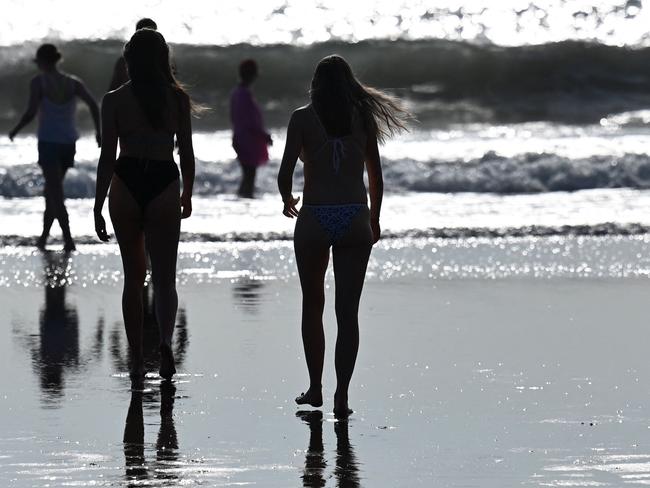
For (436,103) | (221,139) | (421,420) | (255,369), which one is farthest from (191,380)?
(436,103)

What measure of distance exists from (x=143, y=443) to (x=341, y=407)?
0.98 metres

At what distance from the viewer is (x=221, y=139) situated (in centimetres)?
3247

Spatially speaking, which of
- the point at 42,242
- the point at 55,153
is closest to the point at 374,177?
the point at 55,153

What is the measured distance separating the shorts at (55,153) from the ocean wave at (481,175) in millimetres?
7297

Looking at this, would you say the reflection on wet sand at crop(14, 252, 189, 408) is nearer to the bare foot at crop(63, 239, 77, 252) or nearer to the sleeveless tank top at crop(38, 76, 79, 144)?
the sleeveless tank top at crop(38, 76, 79, 144)

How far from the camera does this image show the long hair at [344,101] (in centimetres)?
749

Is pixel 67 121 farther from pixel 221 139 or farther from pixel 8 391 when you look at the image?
pixel 221 139

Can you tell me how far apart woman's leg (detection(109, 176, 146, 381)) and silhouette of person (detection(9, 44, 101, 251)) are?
5.48 metres

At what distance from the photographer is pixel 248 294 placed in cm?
1181

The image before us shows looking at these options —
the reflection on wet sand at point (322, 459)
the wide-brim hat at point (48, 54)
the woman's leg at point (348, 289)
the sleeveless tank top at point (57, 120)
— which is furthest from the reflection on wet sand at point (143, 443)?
the sleeveless tank top at point (57, 120)

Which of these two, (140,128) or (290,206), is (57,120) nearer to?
(140,128)

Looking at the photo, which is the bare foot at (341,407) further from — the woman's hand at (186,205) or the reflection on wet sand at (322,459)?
the woman's hand at (186,205)

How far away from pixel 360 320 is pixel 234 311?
856 millimetres

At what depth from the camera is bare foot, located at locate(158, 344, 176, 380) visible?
8467mm
